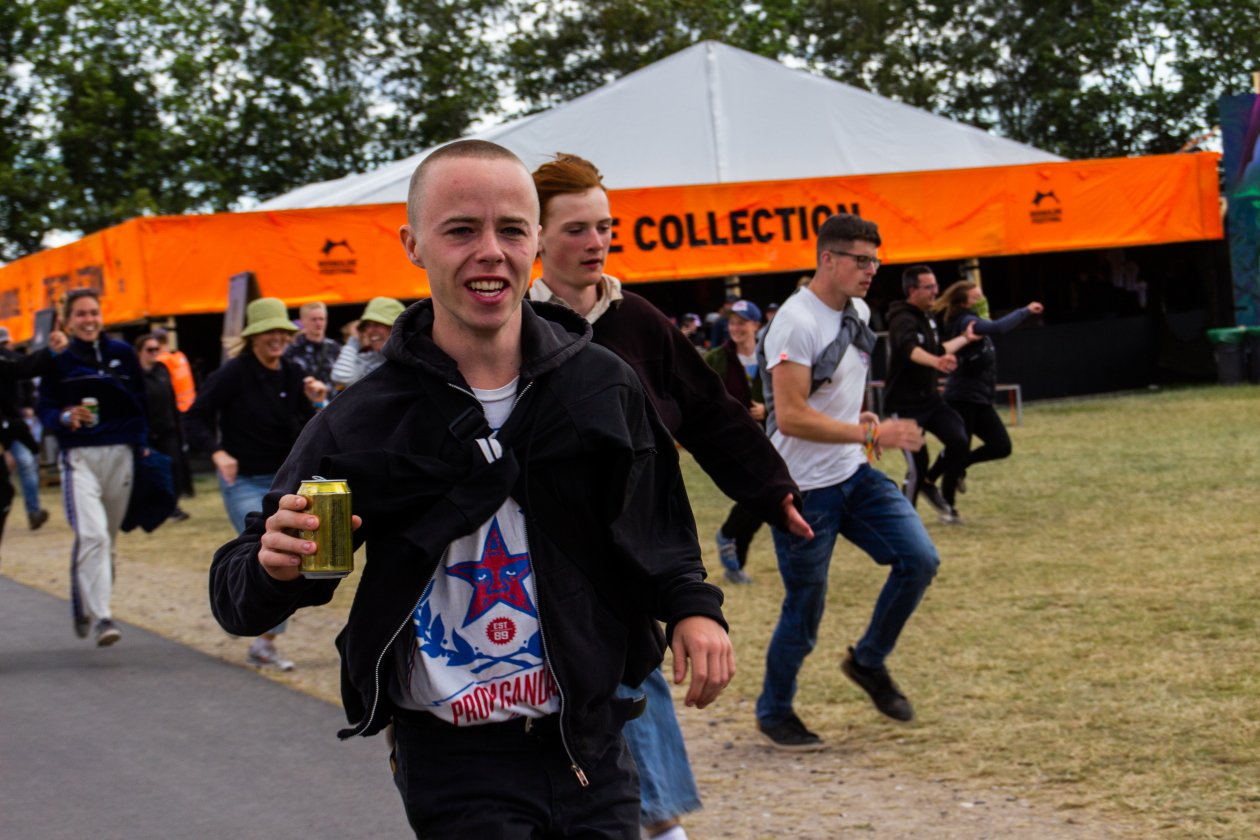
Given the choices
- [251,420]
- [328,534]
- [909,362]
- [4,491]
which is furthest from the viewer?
[909,362]

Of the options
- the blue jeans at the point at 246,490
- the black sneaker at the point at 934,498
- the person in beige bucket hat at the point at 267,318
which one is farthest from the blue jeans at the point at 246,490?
the black sneaker at the point at 934,498

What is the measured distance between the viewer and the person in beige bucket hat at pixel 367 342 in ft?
35.3

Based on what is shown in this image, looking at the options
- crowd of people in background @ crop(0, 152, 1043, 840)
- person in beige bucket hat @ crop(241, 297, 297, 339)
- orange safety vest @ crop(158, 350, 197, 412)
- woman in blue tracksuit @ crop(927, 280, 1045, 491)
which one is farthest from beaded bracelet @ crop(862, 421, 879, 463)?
orange safety vest @ crop(158, 350, 197, 412)

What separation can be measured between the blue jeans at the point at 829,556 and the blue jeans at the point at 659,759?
1.77m

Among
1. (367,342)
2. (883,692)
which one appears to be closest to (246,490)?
(367,342)

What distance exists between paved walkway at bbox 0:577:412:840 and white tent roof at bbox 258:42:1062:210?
1696cm

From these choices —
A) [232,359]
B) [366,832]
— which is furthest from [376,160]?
[366,832]

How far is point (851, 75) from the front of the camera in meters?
53.6

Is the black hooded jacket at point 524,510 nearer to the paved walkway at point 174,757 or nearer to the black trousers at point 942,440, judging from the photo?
the paved walkway at point 174,757

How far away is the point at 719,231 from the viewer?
74.5 ft

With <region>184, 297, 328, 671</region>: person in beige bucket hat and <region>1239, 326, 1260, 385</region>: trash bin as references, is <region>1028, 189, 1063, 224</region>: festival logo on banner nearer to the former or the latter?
<region>1239, 326, 1260, 385</region>: trash bin

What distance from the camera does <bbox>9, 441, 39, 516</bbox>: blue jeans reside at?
16.7 m

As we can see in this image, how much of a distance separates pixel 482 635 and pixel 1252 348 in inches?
907

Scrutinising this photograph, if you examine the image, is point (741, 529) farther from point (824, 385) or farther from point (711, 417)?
point (711, 417)
